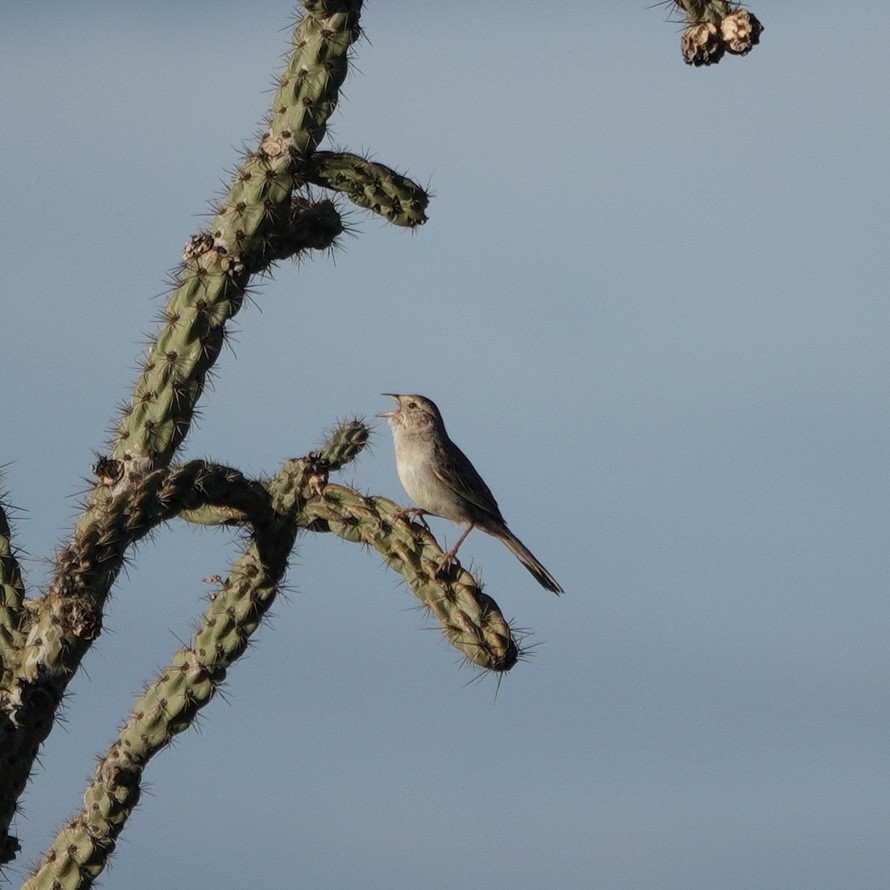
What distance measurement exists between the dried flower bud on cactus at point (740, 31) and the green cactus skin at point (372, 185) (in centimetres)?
157

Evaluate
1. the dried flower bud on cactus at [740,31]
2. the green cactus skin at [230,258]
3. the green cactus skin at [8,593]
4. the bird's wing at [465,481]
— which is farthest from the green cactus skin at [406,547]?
the bird's wing at [465,481]

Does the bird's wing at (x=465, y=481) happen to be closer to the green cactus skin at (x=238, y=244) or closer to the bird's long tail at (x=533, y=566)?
the bird's long tail at (x=533, y=566)

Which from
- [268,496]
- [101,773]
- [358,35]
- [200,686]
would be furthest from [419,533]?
[358,35]

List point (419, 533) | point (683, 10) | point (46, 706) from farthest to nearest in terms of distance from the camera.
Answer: point (419, 533) → point (683, 10) → point (46, 706)

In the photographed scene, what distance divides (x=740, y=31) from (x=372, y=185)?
5.79 ft

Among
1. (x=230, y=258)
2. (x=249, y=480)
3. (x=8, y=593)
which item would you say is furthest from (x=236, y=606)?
(x=230, y=258)

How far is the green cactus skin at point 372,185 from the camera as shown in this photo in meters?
7.01

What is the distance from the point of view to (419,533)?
671 centimetres

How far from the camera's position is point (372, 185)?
7.02m

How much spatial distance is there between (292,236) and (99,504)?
1393mm

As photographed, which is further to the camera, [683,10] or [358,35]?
[358,35]

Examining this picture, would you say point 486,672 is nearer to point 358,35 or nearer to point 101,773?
point 101,773

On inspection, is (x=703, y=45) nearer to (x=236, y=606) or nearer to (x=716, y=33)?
(x=716, y=33)

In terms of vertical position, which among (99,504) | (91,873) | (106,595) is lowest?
(91,873)
